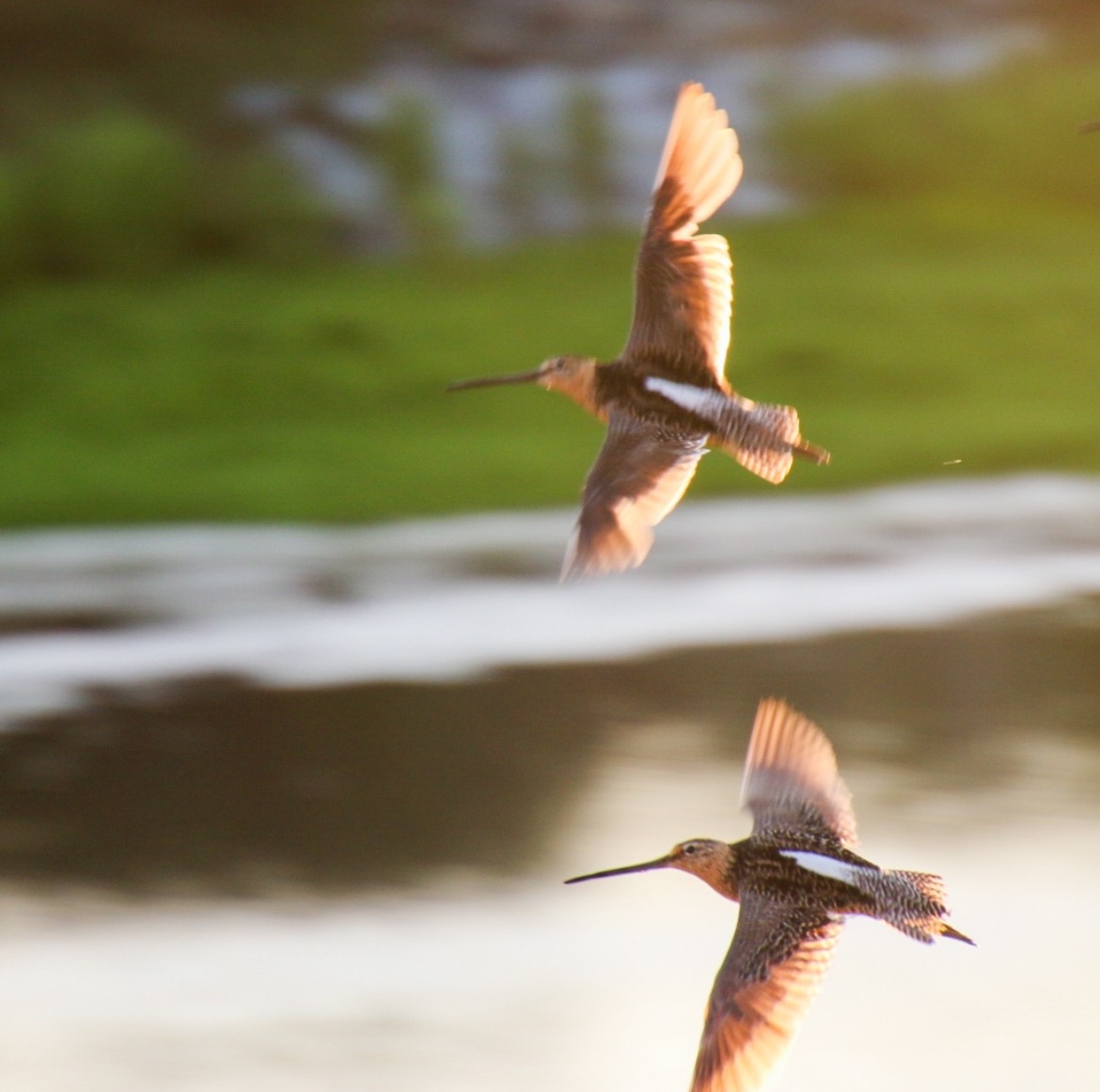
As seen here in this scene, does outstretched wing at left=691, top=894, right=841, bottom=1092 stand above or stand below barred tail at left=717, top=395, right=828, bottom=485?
below

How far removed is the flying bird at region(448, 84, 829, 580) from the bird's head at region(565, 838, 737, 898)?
0.15 metres

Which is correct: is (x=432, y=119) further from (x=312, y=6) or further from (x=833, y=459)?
(x=833, y=459)

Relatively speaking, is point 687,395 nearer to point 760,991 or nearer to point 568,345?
point 760,991

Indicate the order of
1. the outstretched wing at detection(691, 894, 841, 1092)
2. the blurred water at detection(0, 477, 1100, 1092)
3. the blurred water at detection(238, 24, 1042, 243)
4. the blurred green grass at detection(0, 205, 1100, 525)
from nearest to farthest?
the outstretched wing at detection(691, 894, 841, 1092), the blurred water at detection(0, 477, 1100, 1092), the blurred green grass at detection(0, 205, 1100, 525), the blurred water at detection(238, 24, 1042, 243)

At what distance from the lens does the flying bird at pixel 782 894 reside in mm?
706

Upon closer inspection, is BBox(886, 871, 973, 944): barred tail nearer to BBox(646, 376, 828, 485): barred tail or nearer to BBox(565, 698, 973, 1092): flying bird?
BBox(565, 698, 973, 1092): flying bird

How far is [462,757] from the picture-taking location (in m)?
1.76

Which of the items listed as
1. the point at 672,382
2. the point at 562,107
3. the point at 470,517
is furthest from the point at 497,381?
the point at 562,107

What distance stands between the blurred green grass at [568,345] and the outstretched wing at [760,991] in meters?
1.65

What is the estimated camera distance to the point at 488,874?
151 cm

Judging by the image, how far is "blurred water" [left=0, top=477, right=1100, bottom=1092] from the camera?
1.34 meters

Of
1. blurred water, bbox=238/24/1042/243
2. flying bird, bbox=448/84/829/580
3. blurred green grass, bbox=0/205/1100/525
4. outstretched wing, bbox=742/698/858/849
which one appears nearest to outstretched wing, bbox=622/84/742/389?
flying bird, bbox=448/84/829/580

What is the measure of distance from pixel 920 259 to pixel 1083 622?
46.0 inches

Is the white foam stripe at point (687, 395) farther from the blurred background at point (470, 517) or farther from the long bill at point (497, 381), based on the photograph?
the blurred background at point (470, 517)
